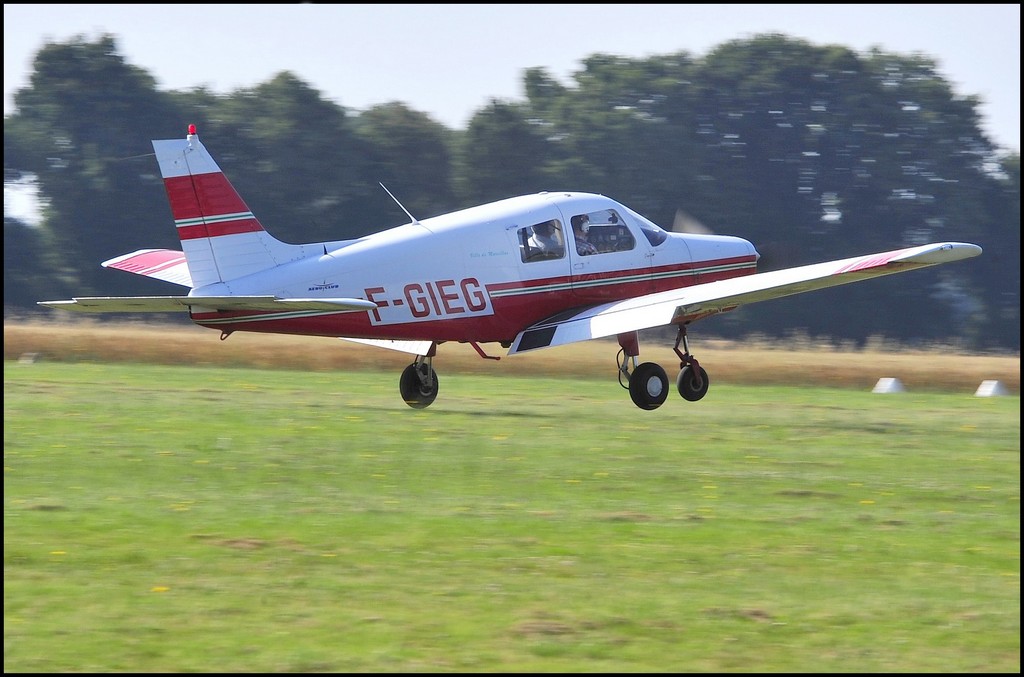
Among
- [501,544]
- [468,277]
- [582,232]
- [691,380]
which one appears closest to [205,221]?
[468,277]

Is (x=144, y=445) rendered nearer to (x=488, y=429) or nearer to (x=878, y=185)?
(x=488, y=429)

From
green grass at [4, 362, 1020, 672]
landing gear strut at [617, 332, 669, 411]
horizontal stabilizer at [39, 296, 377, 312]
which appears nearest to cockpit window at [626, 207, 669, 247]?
landing gear strut at [617, 332, 669, 411]

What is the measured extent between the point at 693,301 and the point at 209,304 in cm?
558

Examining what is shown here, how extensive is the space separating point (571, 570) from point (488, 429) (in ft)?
21.4

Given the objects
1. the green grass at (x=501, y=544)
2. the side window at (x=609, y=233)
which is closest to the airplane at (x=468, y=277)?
the side window at (x=609, y=233)

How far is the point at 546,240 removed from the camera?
1596 cm

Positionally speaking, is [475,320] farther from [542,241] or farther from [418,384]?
[418,384]

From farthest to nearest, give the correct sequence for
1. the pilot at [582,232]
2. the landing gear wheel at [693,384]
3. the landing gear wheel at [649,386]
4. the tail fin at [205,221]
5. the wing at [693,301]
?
1. the landing gear wheel at [693,384]
2. the pilot at [582,232]
3. the landing gear wheel at [649,386]
4. the tail fin at [205,221]
5. the wing at [693,301]

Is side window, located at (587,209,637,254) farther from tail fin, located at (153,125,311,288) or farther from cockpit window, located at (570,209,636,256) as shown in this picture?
tail fin, located at (153,125,311,288)

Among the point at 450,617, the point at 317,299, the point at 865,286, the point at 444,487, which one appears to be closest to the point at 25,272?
the point at 865,286

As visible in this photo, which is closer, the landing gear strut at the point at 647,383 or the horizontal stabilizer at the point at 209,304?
the horizontal stabilizer at the point at 209,304

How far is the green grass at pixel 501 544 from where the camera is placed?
21.5 feet

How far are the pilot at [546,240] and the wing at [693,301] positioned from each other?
0.84 metres

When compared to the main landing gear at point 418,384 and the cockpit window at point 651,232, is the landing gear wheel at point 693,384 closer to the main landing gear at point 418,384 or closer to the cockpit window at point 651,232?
the cockpit window at point 651,232
